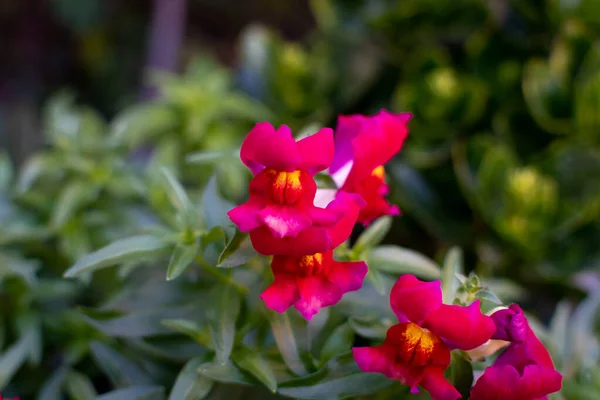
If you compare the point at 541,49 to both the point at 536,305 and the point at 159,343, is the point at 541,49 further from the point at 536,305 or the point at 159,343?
the point at 159,343

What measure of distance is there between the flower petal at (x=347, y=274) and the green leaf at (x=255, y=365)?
11 centimetres

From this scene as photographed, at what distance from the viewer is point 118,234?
875 mm

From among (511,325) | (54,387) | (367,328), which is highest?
(511,325)

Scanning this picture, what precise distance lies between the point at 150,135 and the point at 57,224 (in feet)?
1.12

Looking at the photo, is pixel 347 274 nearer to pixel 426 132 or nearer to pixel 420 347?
pixel 420 347

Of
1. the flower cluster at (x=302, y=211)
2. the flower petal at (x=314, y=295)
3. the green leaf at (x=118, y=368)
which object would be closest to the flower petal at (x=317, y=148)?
the flower cluster at (x=302, y=211)

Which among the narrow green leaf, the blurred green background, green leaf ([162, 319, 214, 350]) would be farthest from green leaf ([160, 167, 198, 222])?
the blurred green background

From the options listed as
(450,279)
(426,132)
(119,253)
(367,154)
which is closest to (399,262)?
(450,279)

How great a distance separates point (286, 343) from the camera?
1.94 ft

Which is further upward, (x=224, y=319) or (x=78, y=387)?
(x=224, y=319)

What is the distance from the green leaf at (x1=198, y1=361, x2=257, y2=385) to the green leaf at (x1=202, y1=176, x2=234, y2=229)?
14 centimetres

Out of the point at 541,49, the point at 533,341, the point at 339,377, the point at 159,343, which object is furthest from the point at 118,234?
the point at 541,49

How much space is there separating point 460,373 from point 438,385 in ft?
0.22

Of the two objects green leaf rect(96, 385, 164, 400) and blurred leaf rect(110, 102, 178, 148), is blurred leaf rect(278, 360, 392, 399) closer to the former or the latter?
green leaf rect(96, 385, 164, 400)
